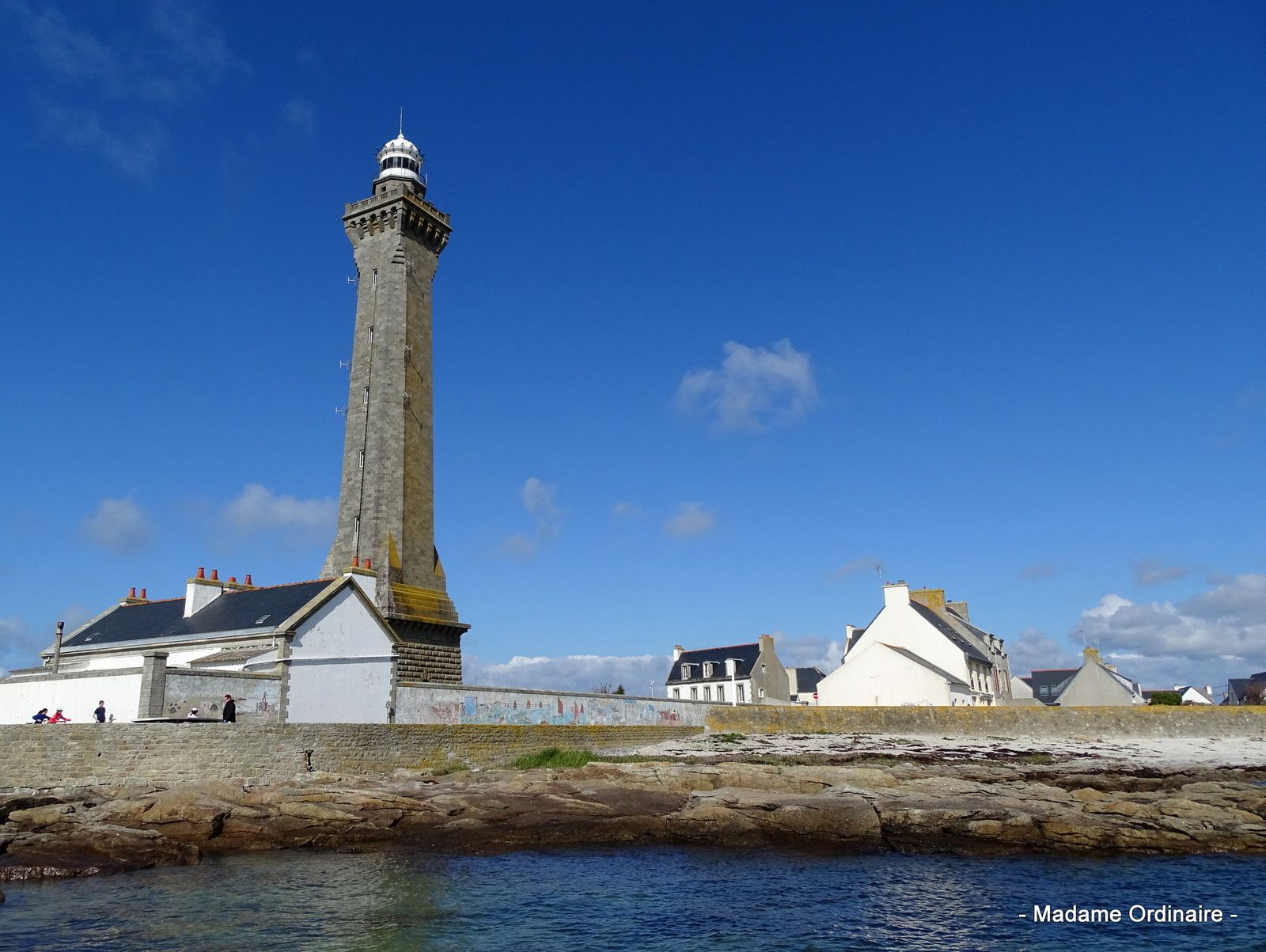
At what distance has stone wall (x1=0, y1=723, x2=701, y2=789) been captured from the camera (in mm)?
21406

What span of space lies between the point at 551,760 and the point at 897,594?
26.9 metres

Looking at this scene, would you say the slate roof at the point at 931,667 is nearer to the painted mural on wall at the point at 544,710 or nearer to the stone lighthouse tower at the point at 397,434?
the painted mural on wall at the point at 544,710

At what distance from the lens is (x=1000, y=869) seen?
1664 centimetres

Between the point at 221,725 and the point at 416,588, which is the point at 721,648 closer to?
the point at 416,588

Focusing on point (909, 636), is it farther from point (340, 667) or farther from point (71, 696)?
point (71, 696)

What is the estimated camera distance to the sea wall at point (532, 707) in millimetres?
29969

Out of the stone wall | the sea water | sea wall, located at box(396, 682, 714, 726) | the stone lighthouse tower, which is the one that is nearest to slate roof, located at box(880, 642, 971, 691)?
sea wall, located at box(396, 682, 714, 726)

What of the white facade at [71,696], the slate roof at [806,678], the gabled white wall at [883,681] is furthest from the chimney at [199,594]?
the slate roof at [806,678]

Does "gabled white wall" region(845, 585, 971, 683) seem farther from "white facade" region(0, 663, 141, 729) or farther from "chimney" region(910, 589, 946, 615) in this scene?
"white facade" region(0, 663, 141, 729)

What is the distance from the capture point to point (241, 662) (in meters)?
26.3

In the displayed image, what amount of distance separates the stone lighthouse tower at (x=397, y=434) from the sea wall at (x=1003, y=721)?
1373cm

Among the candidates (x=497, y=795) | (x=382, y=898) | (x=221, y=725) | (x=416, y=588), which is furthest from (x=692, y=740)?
(x=382, y=898)

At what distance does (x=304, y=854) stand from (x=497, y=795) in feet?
17.3

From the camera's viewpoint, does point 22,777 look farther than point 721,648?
No
